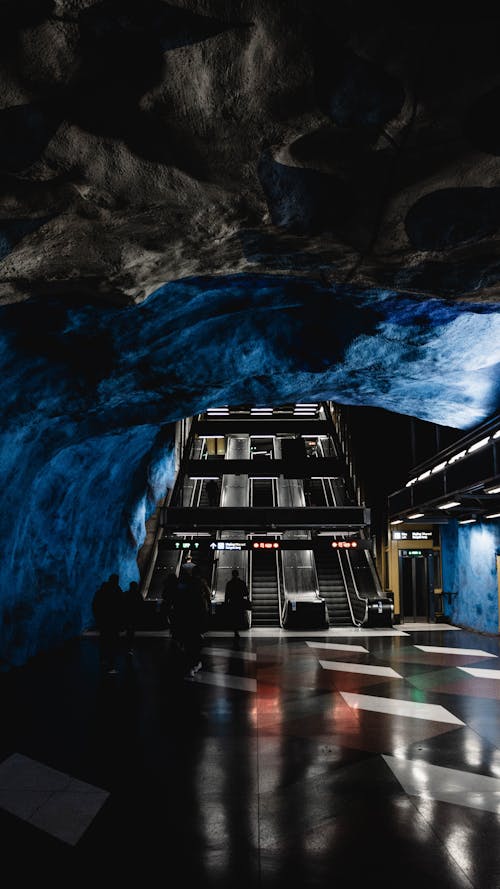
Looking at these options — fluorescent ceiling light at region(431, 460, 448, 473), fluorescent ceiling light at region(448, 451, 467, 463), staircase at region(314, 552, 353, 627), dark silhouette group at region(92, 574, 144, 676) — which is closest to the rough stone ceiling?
fluorescent ceiling light at region(448, 451, 467, 463)

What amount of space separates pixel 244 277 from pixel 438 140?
331cm

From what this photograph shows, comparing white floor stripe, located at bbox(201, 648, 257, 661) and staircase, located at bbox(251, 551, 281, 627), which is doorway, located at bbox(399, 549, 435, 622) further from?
white floor stripe, located at bbox(201, 648, 257, 661)

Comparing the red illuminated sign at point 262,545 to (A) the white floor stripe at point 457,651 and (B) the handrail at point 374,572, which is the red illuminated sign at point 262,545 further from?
(A) the white floor stripe at point 457,651

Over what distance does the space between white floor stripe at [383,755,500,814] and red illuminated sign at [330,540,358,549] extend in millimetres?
13691

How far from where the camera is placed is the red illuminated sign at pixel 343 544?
19.4 meters

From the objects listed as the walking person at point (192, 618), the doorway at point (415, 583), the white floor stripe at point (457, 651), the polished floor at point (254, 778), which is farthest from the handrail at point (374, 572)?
the walking person at point (192, 618)

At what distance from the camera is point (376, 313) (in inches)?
348

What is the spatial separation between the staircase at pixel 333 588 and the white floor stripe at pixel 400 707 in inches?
455

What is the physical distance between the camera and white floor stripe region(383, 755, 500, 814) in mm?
4777

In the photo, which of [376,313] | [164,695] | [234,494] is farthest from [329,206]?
[234,494]

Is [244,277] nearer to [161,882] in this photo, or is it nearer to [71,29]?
[71,29]

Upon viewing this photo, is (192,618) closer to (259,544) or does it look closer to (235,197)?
(235,197)

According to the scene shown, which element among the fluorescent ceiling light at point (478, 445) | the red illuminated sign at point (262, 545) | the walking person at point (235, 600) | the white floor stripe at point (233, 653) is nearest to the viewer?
the fluorescent ceiling light at point (478, 445)

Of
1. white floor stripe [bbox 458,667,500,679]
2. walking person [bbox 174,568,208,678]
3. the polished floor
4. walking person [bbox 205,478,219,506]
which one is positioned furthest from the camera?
walking person [bbox 205,478,219,506]
